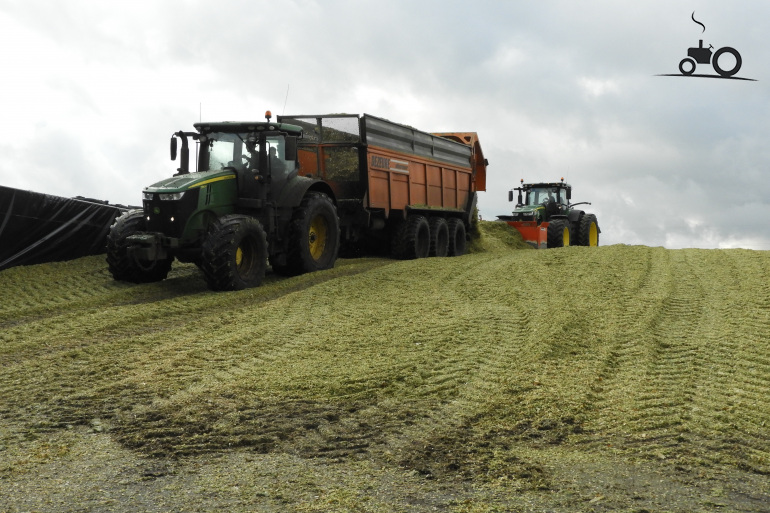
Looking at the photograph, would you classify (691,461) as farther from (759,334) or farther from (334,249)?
(334,249)

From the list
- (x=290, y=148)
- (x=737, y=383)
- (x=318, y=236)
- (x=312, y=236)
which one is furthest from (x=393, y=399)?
(x=318, y=236)

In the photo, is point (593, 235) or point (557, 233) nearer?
point (557, 233)

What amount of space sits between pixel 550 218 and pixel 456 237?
15.0 ft

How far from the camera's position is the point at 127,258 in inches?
508

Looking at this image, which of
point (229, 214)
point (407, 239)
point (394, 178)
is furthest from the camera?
point (407, 239)

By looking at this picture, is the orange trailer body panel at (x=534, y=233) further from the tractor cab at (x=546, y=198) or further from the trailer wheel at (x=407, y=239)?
the trailer wheel at (x=407, y=239)

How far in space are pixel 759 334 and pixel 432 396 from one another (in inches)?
161

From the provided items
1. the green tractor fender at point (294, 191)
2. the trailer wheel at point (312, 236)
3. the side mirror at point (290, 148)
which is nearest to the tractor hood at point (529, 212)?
the trailer wheel at point (312, 236)

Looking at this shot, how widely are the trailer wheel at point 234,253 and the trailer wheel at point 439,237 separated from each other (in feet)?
21.5

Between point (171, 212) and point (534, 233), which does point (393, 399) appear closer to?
point (171, 212)

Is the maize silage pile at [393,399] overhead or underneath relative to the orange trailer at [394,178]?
underneath

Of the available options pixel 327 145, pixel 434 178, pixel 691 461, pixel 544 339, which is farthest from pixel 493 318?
pixel 434 178

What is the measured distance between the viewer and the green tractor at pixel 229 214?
480 inches

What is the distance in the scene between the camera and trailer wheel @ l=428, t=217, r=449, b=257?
62.0 ft
